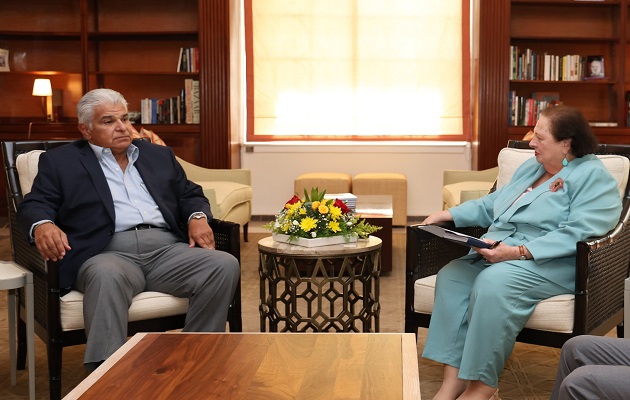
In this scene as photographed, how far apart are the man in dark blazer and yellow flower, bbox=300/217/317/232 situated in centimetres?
39

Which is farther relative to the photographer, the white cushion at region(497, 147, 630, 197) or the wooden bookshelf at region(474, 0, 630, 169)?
the wooden bookshelf at region(474, 0, 630, 169)

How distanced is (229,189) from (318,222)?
2758 mm

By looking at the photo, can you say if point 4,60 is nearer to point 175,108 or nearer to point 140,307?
point 175,108

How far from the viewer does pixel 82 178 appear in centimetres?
345

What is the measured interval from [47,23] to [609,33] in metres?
5.33

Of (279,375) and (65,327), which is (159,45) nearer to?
(65,327)

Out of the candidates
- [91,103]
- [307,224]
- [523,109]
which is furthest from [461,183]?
[91,103]

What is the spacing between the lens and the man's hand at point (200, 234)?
138 inches

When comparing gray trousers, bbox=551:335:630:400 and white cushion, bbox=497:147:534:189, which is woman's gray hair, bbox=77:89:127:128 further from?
gray trousers, bbox=551:335:630:400

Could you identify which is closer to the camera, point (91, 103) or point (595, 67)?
point (91, 103)

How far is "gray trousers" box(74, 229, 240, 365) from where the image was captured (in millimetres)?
3049

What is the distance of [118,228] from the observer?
349 centimetres

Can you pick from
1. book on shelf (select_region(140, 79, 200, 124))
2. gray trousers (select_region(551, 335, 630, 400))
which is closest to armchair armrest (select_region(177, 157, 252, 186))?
book on shelf (select_region(140, 79, 200, 124))

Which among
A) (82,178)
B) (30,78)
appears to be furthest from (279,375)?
(30,78)
